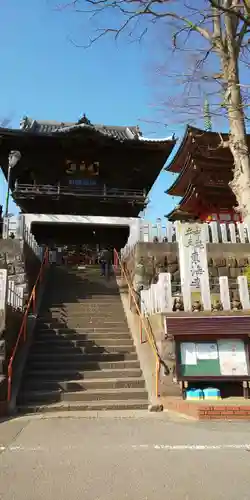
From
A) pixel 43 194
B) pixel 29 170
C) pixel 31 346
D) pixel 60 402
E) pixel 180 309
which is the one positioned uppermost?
pixel 29 170

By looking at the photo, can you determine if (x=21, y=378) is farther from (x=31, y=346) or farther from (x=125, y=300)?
(x=125, y=300)

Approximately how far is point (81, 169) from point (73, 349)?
1396cm

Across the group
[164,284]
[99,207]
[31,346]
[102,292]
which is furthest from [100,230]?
[164,284]

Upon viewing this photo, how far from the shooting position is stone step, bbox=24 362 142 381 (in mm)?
8367

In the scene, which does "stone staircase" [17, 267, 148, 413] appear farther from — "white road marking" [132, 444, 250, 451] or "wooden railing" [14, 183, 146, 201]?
"wooden railing" [14, 183, 146, 201]

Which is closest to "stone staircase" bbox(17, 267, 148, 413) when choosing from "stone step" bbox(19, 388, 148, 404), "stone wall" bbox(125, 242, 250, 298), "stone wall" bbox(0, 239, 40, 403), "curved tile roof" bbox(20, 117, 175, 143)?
"stone step" bbox(19, 388, 148, 404)

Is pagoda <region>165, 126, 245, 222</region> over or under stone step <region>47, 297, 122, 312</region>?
over

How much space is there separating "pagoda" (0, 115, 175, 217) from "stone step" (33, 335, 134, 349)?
11.7 m

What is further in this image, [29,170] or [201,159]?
[29,170]

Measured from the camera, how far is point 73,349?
31.1ft

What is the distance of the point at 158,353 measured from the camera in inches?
309

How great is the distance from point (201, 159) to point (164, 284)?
1177 centimetres

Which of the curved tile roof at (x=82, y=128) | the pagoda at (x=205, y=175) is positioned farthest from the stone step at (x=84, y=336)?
the curved tile roof at (x=82, y=128)

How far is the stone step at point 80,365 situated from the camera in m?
8.73
